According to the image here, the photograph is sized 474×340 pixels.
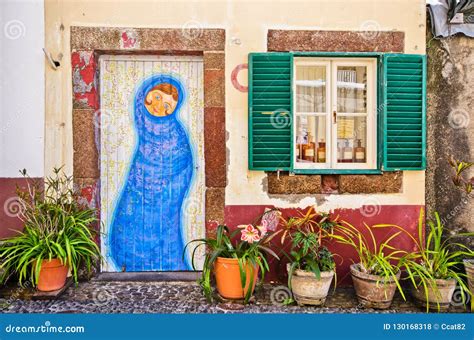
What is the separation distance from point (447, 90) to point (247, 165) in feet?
7.72

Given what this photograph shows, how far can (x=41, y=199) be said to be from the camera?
405cm

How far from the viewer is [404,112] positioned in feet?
13.9

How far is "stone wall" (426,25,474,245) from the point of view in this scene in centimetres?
430

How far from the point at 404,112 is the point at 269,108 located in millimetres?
1459

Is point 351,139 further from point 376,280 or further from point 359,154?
point 376,280

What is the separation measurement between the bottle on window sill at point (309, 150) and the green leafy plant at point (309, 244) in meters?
0.64

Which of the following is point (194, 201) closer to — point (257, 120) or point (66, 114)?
point (257, 120)

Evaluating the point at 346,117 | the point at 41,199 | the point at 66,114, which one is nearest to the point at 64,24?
the point at 66,114

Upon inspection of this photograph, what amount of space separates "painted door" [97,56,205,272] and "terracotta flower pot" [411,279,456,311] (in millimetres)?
2351

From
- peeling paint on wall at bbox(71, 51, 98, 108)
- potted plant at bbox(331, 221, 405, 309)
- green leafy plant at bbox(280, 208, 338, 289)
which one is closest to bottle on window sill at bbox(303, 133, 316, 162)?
green leafy plant at bbox(280, 208, 338, 289)

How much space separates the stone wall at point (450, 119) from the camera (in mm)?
4301

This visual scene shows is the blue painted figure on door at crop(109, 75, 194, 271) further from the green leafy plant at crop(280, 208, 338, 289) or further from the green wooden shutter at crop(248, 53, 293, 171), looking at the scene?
the green leafy plant at crop(280, 208, 338, 289)

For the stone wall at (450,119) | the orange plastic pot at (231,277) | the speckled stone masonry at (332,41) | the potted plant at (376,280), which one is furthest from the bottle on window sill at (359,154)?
the orange plastic pot at (231,277)

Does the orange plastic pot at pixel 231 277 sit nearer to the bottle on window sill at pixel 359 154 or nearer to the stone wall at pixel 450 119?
the bottle on window sill at pixel 359 154
